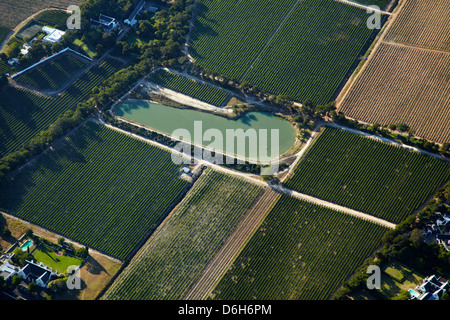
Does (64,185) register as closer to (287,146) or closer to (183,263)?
(183,263)

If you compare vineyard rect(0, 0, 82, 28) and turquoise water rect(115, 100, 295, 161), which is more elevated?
vineyard rect(0, 0, 82, 28)

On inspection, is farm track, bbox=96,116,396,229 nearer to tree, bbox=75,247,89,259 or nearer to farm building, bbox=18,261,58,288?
tree, bbox=75,247,89,259

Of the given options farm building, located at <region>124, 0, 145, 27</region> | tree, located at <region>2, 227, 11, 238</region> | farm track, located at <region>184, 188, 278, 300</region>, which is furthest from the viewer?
farm building, located at <region>124, 0, 145, 27</region>

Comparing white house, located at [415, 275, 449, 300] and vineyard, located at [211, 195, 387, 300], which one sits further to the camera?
vineyard, located at [211, 195, 387, 300]

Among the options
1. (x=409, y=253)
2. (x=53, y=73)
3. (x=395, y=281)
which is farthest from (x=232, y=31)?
(x=395, y=281)

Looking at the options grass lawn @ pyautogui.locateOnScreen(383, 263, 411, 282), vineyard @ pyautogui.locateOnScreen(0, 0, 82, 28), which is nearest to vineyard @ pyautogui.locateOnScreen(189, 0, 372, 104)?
vineyard @ pyautogui.locateOnScreen(0, 0, 82, 28)

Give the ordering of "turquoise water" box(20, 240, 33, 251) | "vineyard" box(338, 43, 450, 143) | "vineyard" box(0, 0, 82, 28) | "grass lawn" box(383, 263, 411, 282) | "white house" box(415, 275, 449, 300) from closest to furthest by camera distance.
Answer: "white house" box(415, 275, 449, 300) < "grass lawn" box(383, 263, 411, 282) < "turquoise water" box(20, 240, 33, 251) < "vineyard" box(338, 43, 450, 143) < "vineyard" box(0, 0, 82, 28)
